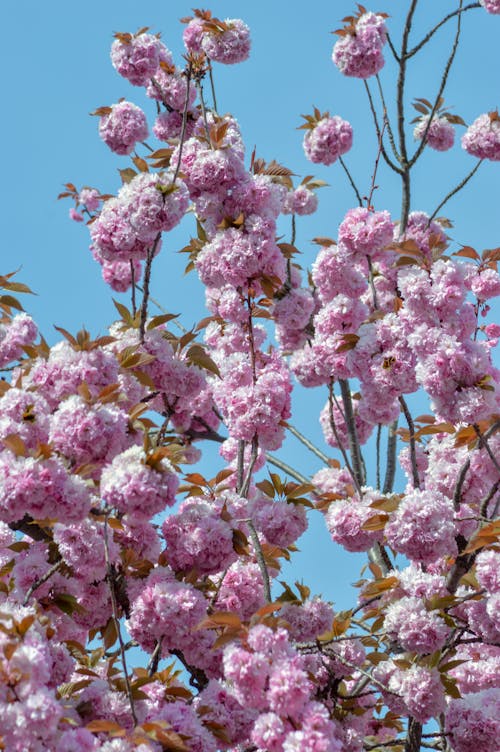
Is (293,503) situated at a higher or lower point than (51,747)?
higher

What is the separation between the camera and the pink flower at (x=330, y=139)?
6879 mm

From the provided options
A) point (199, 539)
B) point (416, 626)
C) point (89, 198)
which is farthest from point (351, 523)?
point (89, 198)

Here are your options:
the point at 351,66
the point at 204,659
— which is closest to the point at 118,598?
the point at 204,659

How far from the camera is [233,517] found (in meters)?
3.84

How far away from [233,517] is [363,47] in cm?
426

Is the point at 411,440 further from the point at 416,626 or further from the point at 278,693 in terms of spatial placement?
the point at 278,693

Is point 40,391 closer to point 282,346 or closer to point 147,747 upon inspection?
point 147,747

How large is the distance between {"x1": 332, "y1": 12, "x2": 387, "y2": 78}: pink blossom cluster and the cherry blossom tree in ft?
5.77

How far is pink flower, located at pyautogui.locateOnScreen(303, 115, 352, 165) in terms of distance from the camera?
22.6 ft

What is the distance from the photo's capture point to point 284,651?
9.08ft

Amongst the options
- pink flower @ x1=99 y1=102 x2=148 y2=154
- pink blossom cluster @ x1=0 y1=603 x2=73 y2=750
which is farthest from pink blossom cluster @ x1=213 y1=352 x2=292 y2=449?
pink flower @ x1=99 y1=102 x2=148 y2=154

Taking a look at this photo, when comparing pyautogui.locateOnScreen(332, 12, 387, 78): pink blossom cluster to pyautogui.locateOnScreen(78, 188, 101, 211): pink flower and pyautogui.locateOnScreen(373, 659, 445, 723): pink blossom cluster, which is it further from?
pyautogui.locateOnScreen(373, 659, 445, 723): pink blossom cluster

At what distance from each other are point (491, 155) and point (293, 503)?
391 cm

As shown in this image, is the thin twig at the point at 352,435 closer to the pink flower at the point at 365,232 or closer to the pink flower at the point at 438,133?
the pink flower at the point at 365,232
